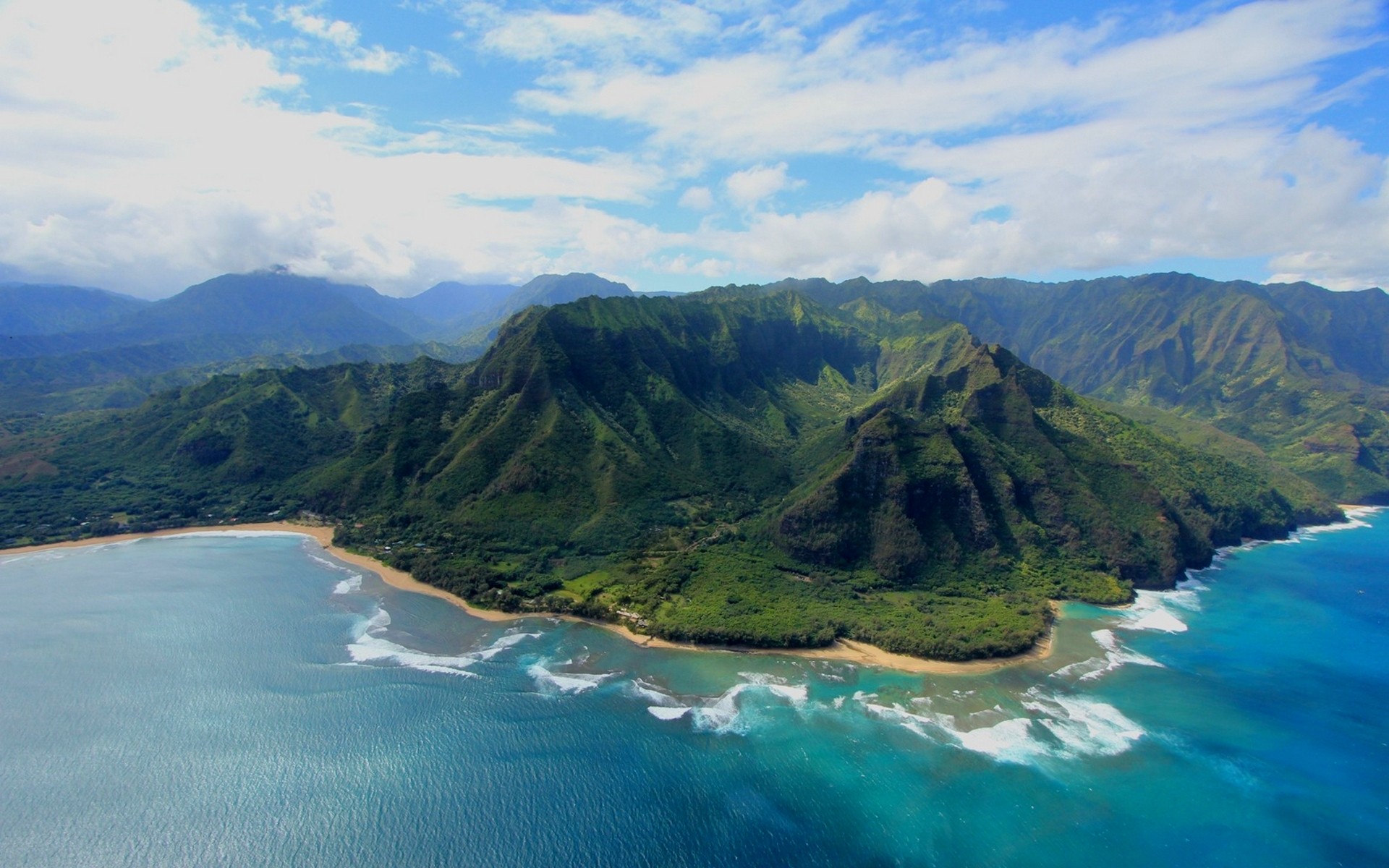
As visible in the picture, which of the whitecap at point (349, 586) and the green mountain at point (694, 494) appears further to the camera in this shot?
the whitecap at point (349, 586)

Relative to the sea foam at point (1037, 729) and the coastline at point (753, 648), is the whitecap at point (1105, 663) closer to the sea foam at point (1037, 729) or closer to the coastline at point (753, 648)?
the coastline at point (753, 648)

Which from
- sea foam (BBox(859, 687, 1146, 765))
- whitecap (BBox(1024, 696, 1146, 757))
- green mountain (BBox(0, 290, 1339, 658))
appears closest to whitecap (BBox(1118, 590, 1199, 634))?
green mountain (BBox(0, 290, 1339, 658))

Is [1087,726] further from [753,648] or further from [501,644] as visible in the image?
[501,644]

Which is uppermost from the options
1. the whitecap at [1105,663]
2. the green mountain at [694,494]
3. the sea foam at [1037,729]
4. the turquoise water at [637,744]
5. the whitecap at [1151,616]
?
the green mountain at [694,494]

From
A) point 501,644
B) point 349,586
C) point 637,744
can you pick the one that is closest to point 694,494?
point 501,644

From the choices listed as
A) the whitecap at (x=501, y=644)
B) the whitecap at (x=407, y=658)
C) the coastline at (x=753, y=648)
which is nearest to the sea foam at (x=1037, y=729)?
the coastline at (x=753, y=648)

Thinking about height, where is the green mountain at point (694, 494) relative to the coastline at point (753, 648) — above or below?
above
